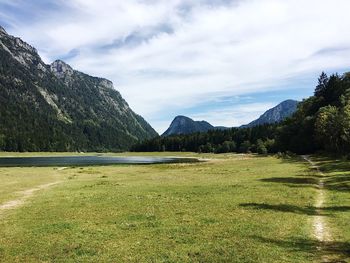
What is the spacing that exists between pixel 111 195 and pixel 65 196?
4.88 m

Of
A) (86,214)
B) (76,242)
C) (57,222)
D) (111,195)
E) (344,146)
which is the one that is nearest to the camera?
(76,242)

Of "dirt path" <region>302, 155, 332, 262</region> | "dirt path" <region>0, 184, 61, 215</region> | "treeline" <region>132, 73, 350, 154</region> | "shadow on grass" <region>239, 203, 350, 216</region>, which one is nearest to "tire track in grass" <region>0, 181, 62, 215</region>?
"dirt path" <region>0, 184, 61, 215</region>

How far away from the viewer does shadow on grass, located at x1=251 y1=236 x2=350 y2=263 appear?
767 inches

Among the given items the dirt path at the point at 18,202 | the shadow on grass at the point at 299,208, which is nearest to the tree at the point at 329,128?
the shadow on grass at the point at 299,208

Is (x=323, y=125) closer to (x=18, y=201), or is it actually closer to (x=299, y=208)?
(x=299, y=208)

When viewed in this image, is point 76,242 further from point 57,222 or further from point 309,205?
point 309,205

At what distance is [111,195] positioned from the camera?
1784 inches

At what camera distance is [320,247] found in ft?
69.9

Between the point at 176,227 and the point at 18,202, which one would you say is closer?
the point at 176,227

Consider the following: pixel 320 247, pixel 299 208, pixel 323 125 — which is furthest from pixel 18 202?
pixel 323 125

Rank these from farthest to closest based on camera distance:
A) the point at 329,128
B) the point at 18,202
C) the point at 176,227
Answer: the point at 329,128 < the point at 18,202 < the point at 176,227

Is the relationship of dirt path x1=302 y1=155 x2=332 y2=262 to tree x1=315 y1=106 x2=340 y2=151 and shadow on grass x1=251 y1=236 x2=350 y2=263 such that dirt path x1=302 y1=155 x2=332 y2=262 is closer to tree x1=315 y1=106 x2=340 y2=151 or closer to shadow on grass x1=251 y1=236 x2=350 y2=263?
shadow on grass x1=251 y1=236 x2=350 y2=263

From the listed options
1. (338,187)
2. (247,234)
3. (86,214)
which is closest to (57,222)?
(86,214)

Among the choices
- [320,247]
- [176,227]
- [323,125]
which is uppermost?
[323,125]
